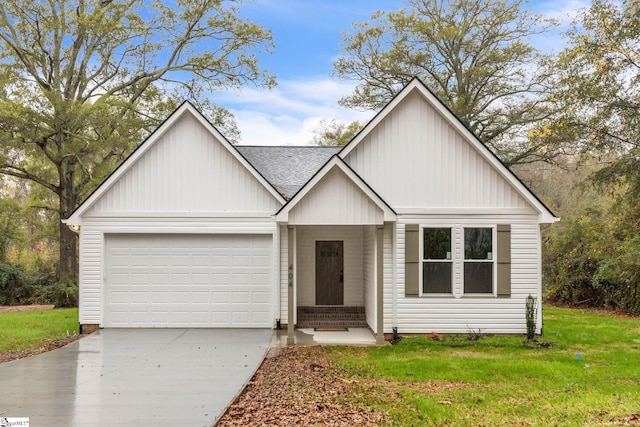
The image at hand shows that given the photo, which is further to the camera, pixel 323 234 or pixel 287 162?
pixel 287 162

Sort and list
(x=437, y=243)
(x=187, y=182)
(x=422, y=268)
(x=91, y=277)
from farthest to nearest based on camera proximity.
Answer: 1. (x=187, y=182)
2. (x=91, y=277)
3. (x=437, y=243)
4. (x=422, y=268)

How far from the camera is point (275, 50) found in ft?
82.3

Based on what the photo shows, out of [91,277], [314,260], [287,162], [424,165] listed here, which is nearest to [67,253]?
[91,277]

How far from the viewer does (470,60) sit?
26938 millimetres

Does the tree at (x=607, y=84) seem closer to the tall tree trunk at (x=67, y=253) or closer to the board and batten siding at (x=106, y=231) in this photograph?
the board and batten siding at (x=106, y=231)

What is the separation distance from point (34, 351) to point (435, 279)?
8959 mm

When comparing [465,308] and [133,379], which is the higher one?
[465,308]

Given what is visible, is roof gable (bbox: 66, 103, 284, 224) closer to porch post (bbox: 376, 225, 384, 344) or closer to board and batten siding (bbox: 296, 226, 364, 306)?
board and batten siding (bbox: 296, 226, 364, 306)

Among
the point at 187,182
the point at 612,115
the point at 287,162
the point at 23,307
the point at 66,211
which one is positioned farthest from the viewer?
the point at 66,211

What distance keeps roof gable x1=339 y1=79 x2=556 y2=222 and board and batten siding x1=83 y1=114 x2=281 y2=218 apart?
2.90 metres

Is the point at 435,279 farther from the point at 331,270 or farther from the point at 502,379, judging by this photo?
the point at 502,379

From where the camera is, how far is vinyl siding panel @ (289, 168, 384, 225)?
11.3 metres

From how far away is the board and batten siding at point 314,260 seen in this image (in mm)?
14812

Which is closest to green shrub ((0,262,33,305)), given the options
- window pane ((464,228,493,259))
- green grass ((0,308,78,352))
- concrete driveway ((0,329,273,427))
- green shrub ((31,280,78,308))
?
green shrub ((31,280,78,308))
